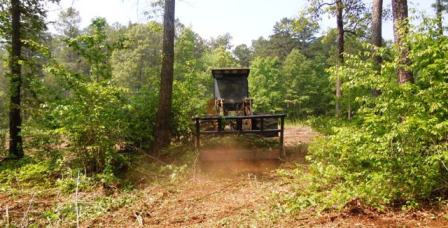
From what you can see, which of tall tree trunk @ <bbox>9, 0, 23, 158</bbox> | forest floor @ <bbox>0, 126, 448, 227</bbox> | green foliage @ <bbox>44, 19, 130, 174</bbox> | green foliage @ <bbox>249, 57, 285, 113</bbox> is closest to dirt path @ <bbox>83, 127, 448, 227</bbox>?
forest floor @ <bbox>0, 126, 448, 227</bbox>

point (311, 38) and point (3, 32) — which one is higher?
point (311, 38)

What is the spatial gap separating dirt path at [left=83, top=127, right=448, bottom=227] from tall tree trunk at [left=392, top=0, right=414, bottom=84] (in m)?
2.60

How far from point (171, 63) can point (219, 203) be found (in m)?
5.29

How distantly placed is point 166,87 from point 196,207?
478cm

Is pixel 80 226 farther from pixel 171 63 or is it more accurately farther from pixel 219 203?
pixel 171 63

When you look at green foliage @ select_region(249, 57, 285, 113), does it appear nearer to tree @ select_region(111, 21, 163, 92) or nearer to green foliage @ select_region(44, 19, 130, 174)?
tree @ select_region(111, 21, 163, 92)

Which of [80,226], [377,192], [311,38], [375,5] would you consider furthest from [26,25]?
[311,38]

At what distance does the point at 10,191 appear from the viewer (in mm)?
8383

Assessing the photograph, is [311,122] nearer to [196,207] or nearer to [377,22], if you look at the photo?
[377,22]

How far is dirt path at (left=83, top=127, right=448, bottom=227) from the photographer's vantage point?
217 inches

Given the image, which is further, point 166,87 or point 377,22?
point 166,87

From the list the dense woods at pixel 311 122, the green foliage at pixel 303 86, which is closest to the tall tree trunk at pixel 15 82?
the dense woods at pixel 311 122

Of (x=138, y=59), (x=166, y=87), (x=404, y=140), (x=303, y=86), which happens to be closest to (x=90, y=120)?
(x=166, y=87)

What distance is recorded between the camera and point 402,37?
21.2 feet
